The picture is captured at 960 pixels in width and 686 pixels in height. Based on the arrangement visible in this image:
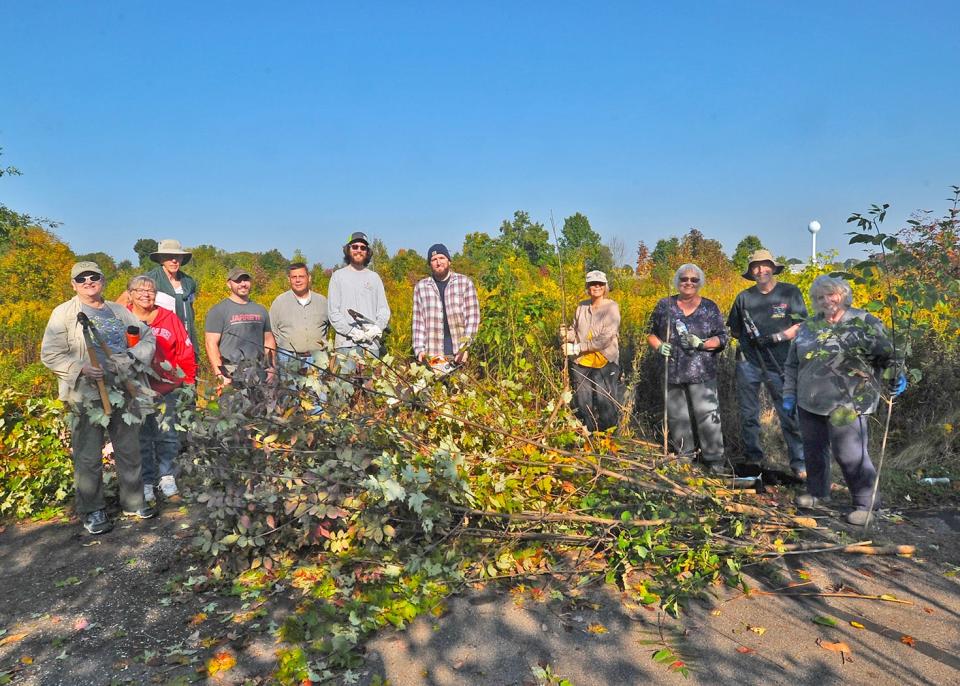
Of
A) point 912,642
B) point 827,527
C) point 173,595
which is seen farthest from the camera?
point 827,527

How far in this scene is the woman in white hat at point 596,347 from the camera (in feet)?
17.4

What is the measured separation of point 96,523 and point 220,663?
2.14 metres

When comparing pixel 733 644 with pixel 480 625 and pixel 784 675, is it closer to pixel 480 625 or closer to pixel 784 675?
pixel 784 675

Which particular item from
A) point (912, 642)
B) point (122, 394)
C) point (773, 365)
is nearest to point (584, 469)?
point (912, 642)

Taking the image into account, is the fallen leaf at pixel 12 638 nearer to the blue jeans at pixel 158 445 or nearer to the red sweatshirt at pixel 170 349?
the blue jeans at pixel 158 445

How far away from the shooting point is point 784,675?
2570mm

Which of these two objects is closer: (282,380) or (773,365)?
(282,380)

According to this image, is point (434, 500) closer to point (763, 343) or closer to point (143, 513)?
point (143, 513)

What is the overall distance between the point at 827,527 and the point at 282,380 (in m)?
3.35

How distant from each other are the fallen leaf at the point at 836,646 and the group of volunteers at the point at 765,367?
4.26 feet

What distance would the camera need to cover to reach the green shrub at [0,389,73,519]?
180 inches

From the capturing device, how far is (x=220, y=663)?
276cm

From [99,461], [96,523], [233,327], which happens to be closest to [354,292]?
[233,327]

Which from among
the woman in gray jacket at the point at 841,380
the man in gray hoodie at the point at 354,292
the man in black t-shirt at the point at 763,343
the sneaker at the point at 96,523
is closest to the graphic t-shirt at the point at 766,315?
the man in black t-shirt at the point at 763,343
